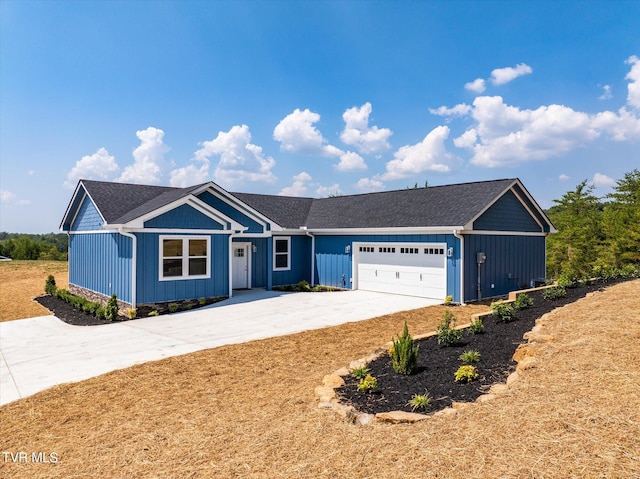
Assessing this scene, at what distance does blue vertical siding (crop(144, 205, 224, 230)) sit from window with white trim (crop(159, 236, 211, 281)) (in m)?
0.39

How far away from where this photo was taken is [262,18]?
1452 cm

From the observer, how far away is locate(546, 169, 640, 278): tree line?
81.8 ft

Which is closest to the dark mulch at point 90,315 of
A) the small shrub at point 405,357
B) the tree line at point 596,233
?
the small shrub at point 405,357

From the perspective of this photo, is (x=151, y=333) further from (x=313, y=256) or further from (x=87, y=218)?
(x=313, y=256)

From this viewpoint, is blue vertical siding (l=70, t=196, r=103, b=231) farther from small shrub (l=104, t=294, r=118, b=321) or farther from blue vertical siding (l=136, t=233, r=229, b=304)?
small shrub (l=104, t=294, r=118, b=321)

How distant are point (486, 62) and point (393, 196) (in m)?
6.69

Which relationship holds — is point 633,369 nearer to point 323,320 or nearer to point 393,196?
point 323,320

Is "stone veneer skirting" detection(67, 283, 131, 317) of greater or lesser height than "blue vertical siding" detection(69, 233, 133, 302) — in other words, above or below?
below

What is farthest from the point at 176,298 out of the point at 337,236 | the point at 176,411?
the point at 176,411

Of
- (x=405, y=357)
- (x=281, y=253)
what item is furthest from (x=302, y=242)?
(x=405, y=357)

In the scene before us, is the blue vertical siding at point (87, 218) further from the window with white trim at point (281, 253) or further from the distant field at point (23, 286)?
the window with white trim at point (281, 253)

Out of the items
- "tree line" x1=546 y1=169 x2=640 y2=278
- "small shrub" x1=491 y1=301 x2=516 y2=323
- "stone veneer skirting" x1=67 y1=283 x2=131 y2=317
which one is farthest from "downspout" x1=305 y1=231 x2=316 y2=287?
"tree line" x1=546 y1=169 x2=640 y2=278

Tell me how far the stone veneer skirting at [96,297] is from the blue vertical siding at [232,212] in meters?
4.79

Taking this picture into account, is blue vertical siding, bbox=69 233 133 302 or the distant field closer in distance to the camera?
blue vertical siding, bbox=69 233 133 302
